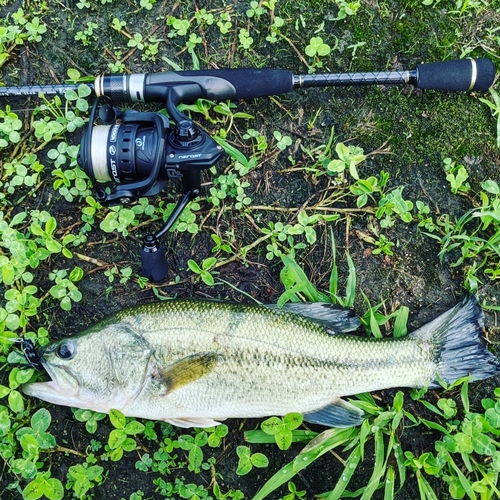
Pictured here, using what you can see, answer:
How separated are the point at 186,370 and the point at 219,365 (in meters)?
0.21

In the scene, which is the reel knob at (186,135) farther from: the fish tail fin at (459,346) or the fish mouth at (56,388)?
the fish tail fin at (459,346)

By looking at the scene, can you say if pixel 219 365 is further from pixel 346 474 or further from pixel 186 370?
pixel 346 474

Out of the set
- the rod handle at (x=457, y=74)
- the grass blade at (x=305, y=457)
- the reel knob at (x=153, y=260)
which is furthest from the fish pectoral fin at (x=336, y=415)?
the rod handle at (x=457, y=74)

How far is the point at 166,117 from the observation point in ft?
11.0

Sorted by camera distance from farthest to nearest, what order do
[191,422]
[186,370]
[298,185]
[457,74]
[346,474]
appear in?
[298,185] → [457,74] → [346,474] → [191,422] → [186,370]

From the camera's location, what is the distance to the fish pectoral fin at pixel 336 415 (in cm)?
346

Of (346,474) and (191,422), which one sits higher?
(191,422)

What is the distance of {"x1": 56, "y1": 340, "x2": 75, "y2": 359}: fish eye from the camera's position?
3.28 m

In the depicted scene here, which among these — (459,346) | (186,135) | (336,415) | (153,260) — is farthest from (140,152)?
(459,346)

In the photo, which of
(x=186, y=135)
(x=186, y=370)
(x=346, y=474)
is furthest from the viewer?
(x=346, y=474)

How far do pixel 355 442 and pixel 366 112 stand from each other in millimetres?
2411

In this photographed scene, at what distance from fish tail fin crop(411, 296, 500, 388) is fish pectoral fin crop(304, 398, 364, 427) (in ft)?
1.90

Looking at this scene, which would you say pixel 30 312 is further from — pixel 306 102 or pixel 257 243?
pixel 306 102

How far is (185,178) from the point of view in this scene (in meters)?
3.37
